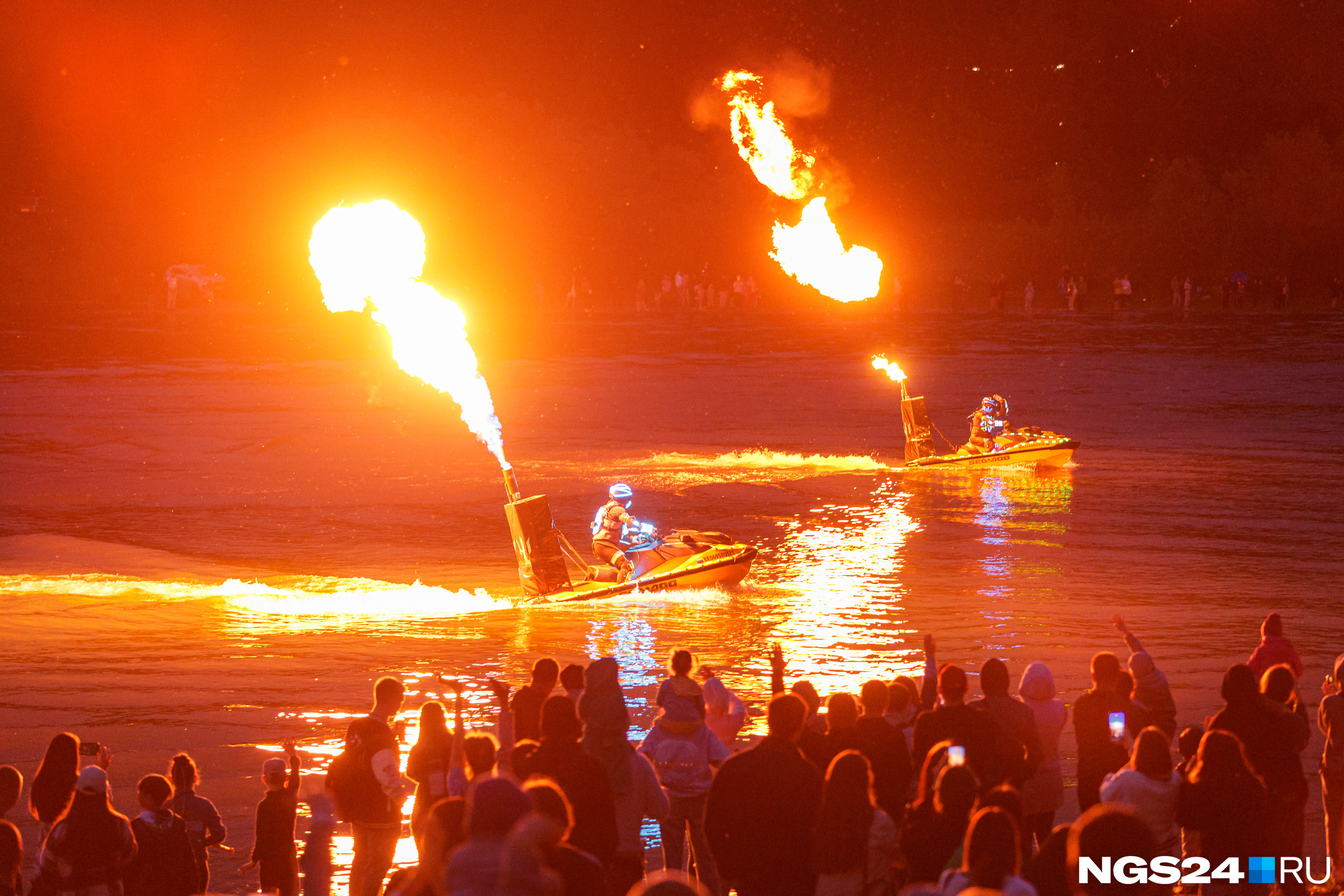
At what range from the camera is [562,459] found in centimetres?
3044

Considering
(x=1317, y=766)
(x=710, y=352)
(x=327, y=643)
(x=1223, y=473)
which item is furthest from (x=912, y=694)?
(x=710, y=352)

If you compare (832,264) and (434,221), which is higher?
(434,221)

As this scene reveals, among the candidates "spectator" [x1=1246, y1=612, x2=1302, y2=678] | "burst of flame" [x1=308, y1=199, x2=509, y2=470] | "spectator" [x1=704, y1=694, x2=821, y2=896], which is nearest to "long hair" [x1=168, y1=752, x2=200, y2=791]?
"spectator" [x1=704, y1=694, x2=821, y2=896]

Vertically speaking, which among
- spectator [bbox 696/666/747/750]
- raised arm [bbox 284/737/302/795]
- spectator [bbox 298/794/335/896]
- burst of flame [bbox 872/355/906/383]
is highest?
burst of flame [bbox 872/355/906/383]

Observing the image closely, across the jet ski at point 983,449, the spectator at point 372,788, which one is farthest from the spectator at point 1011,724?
the jet ski at point 983,449

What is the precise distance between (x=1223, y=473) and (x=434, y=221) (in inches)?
2432

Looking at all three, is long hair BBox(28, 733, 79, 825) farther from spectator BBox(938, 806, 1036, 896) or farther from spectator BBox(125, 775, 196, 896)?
spectator BBox(938, 806, 1036, 896)

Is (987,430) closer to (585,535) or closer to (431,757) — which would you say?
(585,535)

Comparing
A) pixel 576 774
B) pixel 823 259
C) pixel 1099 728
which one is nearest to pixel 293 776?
pixel 576 774

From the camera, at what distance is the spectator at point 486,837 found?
4555 mm

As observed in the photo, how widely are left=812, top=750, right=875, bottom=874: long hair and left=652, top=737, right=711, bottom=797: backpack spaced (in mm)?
1427

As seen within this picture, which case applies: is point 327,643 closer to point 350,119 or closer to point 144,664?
point 144,664

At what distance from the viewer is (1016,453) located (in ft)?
93.9

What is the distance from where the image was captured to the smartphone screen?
794 centimetres
